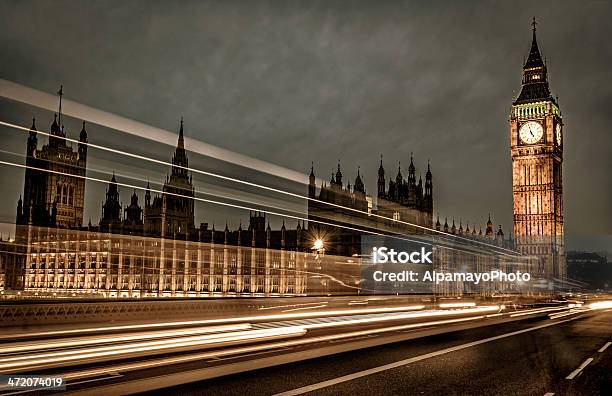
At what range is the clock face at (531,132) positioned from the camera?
100m

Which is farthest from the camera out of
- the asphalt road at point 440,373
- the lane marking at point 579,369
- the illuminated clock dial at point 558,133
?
the illuminated clock dial at point 558,133

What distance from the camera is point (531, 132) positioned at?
101000 millimetres

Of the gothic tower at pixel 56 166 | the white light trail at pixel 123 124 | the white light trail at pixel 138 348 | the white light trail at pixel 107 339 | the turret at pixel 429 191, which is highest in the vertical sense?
the turret at pixel 429 191

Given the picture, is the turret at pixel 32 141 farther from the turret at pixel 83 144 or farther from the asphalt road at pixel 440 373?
the asphalt road at pixel 440 373

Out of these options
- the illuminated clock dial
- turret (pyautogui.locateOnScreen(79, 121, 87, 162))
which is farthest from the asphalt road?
the illuminated clock dial

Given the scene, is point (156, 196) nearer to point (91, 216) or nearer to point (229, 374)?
point (91, 216)

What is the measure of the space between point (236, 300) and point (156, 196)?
142 inches

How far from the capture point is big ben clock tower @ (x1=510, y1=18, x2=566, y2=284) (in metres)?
99.2

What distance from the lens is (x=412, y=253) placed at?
80.1 ft

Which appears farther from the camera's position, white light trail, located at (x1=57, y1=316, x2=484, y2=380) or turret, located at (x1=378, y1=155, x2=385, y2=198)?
turret, located at (x1=378, y1=155, x2=385, y2=198)

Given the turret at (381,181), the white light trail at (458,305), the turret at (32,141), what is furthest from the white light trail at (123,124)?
the turret at (381,181)

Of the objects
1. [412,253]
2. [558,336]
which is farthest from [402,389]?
[412,253]
